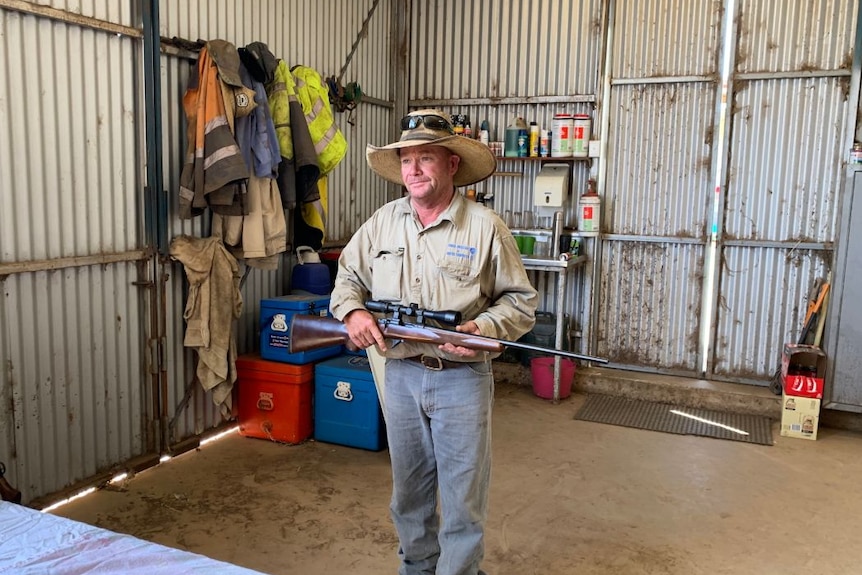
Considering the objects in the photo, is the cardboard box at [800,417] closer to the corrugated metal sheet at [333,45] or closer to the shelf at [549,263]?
the shelf at [549,263]

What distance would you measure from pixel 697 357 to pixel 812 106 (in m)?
2.09

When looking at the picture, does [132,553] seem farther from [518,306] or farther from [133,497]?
[133,497]

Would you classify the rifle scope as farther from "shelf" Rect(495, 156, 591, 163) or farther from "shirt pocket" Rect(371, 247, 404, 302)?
"shelf" Rect(495, 156, 591, 163)

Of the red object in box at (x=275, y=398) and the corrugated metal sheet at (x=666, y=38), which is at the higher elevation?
the corrugated metal sheet at (x=666, y=38)

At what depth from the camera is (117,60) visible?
3.57 m

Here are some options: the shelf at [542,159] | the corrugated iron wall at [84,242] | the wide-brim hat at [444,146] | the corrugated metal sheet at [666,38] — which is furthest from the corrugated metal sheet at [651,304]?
the wide-brim hat at [444,146]

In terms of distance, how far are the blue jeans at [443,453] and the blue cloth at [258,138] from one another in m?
2.03

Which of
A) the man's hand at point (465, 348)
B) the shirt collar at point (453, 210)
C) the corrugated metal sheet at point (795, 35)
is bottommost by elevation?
the man's hand at point (465, 348)

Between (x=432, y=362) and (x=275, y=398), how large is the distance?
2.29 meters

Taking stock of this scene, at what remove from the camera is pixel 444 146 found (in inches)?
93.0

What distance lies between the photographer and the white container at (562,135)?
5.62 metres

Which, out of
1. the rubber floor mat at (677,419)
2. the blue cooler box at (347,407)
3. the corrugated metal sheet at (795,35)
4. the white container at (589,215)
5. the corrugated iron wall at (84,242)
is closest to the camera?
the corrugated iron wall at (84,242)

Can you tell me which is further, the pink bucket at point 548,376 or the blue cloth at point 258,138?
the pink bucket at point 548,376

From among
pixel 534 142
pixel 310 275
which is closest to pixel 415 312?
pixel 310 275
